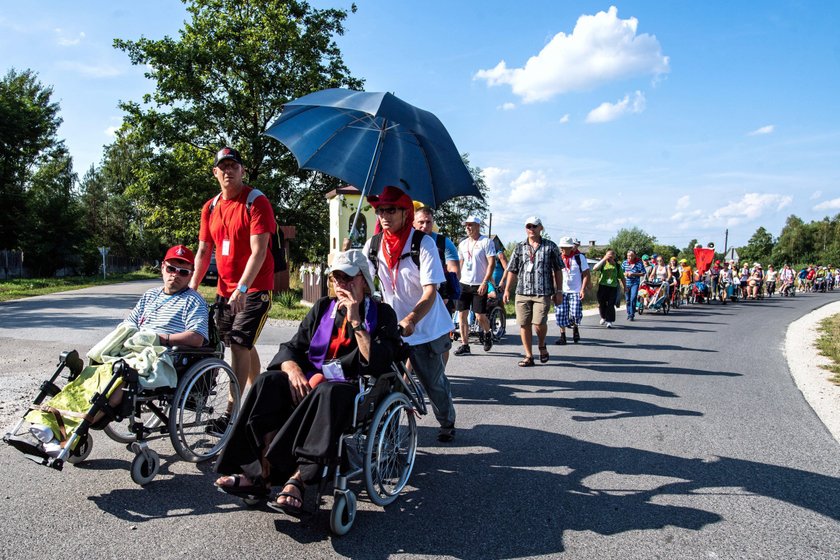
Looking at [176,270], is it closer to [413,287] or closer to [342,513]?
[413,287]

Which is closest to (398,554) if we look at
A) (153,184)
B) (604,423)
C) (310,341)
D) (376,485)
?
(376,485)

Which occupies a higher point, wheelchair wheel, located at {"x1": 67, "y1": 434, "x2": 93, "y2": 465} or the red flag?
the red flag

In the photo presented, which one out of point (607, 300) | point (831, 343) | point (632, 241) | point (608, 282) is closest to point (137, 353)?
point (608, 282)

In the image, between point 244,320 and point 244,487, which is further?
point 244,320

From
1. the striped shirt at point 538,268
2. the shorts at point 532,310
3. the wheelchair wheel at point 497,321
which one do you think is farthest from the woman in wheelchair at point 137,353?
the wheelchair wheel at point 497,321

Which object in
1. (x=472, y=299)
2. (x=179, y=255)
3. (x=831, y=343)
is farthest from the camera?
(x=831, y=343)

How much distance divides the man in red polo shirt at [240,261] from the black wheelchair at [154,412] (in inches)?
7.0

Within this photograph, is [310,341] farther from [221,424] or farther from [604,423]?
[604,423]

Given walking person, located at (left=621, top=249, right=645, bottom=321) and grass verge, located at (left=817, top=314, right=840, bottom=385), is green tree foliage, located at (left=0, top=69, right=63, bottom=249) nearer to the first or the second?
walking person, located at (left=621, top=249, right=645, bottom=321)

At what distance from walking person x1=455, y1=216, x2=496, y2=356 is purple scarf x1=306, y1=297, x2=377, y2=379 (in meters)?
4.96

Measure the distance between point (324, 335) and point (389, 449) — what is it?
0.79m

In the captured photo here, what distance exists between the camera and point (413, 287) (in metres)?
4.27

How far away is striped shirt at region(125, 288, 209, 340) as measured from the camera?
399 centimetres

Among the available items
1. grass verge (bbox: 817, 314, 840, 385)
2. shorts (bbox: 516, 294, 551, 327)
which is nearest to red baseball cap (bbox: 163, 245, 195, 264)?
shorts (bbox: 516, 294, 551, 327)
